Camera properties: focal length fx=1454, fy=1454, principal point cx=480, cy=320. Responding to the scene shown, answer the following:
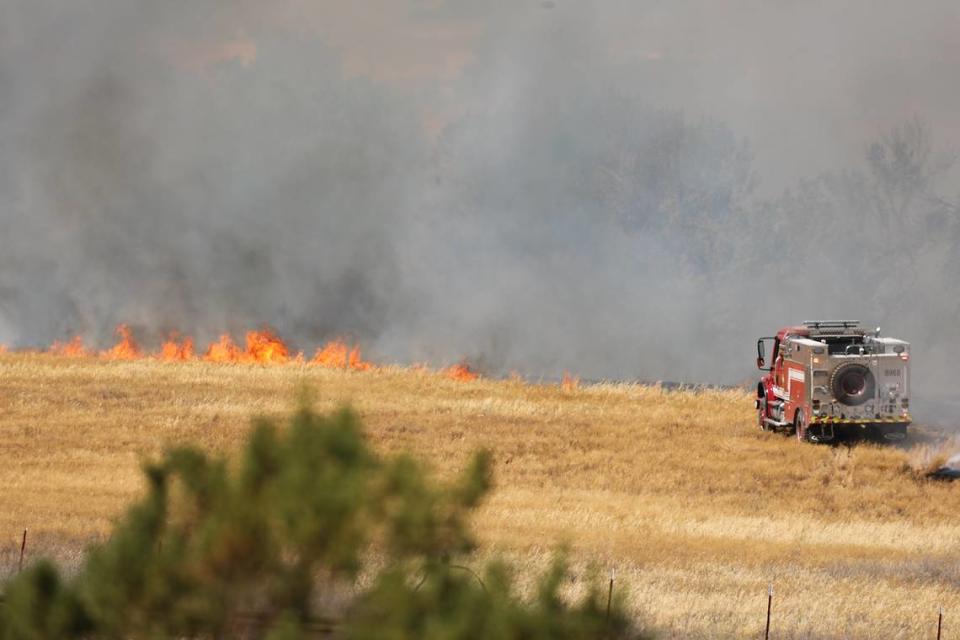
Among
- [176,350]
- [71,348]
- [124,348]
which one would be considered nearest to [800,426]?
[176,350]

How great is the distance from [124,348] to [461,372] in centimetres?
1372

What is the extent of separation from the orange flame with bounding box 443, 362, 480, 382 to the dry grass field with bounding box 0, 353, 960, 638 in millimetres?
4498

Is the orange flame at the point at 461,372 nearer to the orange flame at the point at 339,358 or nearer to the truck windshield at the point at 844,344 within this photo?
the orange flame at the point at 339,358

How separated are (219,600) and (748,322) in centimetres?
A: 6507

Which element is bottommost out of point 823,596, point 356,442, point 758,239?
point 823,596

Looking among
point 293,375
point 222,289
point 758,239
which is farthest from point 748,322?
point 293,375

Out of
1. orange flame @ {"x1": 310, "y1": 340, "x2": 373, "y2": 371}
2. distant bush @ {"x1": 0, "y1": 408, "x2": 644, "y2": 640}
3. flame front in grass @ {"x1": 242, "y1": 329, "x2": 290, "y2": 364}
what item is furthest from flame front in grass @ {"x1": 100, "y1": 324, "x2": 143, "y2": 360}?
distant bush @ {"x1": 0, "y1": 408, "x2": 644, "y2": 640}

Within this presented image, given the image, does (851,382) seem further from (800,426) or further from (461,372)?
(461,372)

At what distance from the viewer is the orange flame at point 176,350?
2189 inches

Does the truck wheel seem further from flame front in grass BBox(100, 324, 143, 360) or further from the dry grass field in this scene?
flame front in grass BBox(100, 324, 143, 360)

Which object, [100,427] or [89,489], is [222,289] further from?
[89,489]

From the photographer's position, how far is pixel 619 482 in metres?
29.1

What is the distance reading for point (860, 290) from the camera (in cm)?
7338

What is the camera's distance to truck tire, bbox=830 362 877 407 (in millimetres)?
33219
